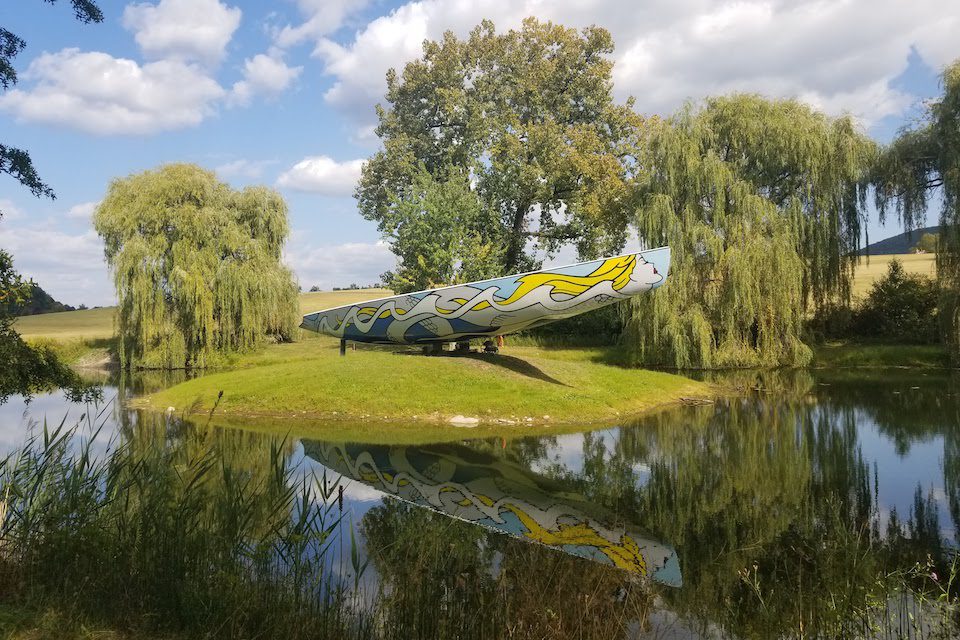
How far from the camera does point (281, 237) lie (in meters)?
31.8

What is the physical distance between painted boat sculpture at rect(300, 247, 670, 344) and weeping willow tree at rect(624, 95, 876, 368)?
7.91m

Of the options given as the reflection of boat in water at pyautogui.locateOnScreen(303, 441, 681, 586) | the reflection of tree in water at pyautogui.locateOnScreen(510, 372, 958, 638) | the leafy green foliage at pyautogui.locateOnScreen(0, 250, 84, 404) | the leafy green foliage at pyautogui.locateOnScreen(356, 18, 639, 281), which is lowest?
the reflection of tree in water at pyautogui.locateOnScreen(510, 372, 958, 638)

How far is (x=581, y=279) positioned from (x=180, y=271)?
1751cm

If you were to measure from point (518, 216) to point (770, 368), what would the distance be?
14357mm

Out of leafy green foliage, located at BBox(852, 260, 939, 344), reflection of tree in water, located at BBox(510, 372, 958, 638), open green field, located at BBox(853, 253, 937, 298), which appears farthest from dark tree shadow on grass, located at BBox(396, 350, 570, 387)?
open green field, located at BBox(853, 253, 937, 298)

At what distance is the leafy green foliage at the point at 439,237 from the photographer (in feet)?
94.9

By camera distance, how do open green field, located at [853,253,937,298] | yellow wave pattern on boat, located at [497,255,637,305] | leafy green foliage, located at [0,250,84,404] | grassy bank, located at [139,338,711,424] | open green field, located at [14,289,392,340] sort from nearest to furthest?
1. leafy green foliage, located at [0,250,84,404]
2. yellow wave pattern on boat, located at [497,255,637,305]
3. grassy bank, located at [139,338,711,424]
4. open green field, located at [853,253,937,298]
5. open green field, located at [14,289,392,340]

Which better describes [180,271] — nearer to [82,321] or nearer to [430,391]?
[430,391]

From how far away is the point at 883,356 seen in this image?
24.8 m

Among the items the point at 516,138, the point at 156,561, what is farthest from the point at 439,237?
the point at 156,561

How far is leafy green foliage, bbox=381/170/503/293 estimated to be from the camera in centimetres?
2892

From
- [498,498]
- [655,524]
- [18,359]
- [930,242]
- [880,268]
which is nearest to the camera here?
[18,359]

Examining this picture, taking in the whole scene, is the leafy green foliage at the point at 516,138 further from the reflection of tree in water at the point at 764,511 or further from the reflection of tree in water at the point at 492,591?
the reflection of tree in water at the point at 492,591

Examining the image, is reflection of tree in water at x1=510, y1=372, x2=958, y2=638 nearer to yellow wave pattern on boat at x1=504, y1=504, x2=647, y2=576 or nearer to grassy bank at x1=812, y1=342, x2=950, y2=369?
yellow wave pattern on boat at x1=504, y1=504, x2=647, y2=576
